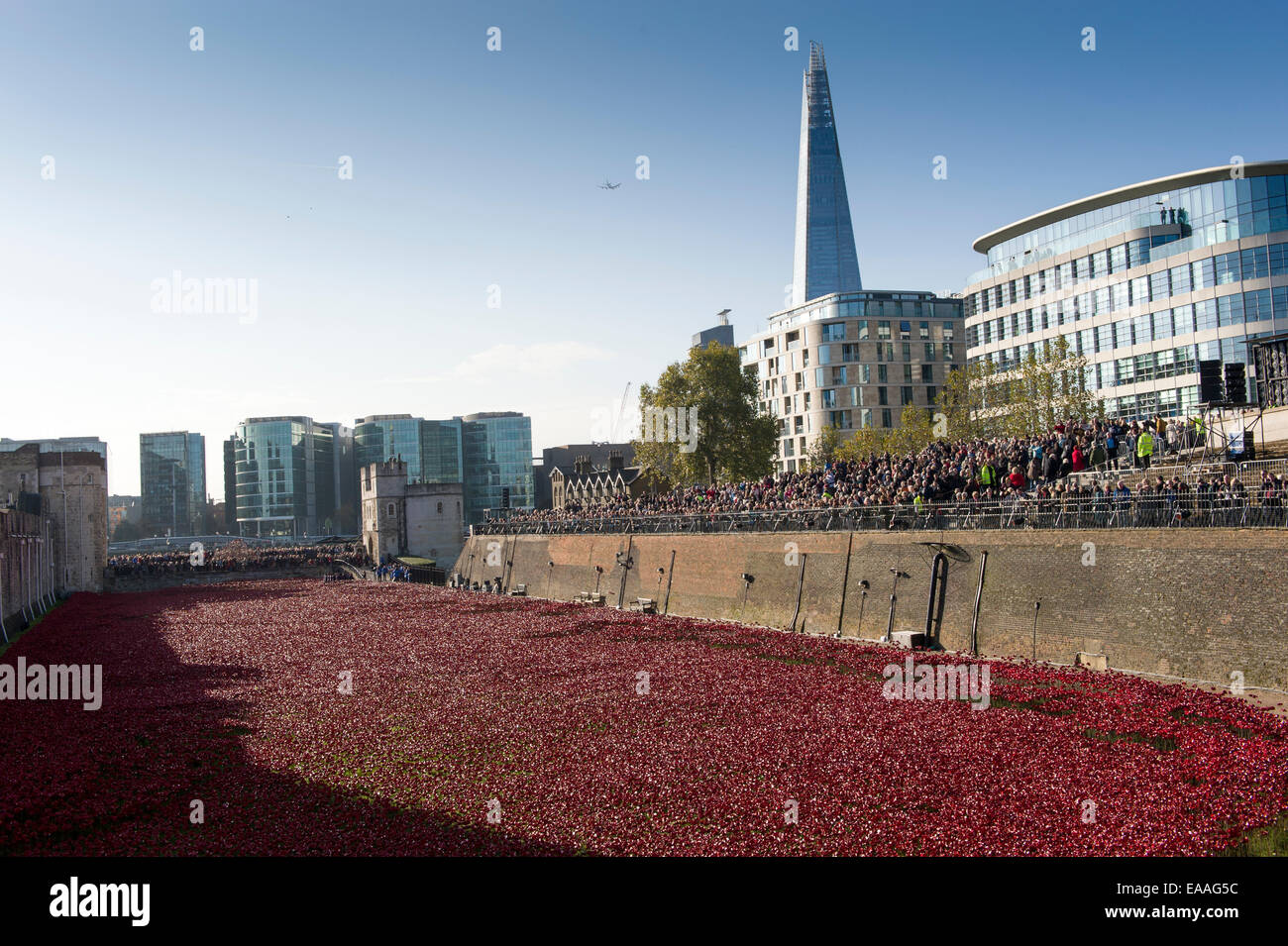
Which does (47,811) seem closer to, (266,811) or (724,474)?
(266,811)

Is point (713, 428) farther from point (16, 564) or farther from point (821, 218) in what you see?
point (821, 218)

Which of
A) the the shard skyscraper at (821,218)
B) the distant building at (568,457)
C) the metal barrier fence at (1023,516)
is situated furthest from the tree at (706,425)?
the the shard skyscraper at (821,218)

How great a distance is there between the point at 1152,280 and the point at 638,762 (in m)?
60.1

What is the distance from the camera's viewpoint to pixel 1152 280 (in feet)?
214

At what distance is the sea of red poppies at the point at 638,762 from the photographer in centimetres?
1488

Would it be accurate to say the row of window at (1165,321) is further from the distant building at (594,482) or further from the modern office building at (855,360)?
the distant building at (594,482)

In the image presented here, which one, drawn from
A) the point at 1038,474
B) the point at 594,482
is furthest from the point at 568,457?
the point at 1038,474

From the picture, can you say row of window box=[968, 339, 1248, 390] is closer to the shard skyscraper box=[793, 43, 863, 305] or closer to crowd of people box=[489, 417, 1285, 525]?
crowd of people box=[489, 417, 1285, 525]

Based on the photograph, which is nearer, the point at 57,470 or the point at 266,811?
the point at 266,811

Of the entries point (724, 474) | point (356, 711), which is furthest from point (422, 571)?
point (356, 711)

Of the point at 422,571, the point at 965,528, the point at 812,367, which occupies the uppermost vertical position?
the point at 812,367

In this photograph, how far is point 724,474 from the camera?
8631cm

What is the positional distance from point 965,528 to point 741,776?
57.4ft

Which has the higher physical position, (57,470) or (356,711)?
(57,470)
